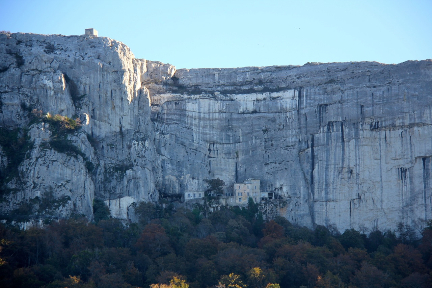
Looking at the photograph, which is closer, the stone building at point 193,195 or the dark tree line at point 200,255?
the dark tree line at point 200,255

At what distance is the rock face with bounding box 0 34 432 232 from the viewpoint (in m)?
67.9

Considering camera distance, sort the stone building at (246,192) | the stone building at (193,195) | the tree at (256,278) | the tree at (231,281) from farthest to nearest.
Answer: the stone building at (193,195) < the stone building at (246,192) < the tree at (256,278) < the tree at (231,281)

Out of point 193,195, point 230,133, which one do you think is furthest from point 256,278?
point 230,133

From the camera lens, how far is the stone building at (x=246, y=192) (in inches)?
2857

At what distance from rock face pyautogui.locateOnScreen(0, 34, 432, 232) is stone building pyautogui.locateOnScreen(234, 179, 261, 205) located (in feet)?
4.95

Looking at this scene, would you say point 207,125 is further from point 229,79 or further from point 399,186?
point 399,186

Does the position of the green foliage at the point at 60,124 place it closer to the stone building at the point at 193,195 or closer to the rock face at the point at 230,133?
the rock face at the point at 230,133

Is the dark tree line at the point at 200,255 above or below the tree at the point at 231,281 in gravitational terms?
above

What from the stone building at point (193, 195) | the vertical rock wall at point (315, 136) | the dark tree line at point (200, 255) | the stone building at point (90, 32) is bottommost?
the dark tree line at point (200, 255)

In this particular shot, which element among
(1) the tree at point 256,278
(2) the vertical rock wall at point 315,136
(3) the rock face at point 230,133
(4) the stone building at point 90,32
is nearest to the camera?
(1) the tree at point 256,278

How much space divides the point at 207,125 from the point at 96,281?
25598mm

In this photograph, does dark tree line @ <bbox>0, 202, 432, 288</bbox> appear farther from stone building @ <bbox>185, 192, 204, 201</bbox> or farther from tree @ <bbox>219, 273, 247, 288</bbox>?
stone building @ <bbox>185, 192, 204, 201</bbox>

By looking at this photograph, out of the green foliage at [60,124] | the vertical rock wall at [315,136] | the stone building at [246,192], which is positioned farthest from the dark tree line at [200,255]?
the green foliage at [60,124]

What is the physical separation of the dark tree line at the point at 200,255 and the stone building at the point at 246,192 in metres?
4.71
